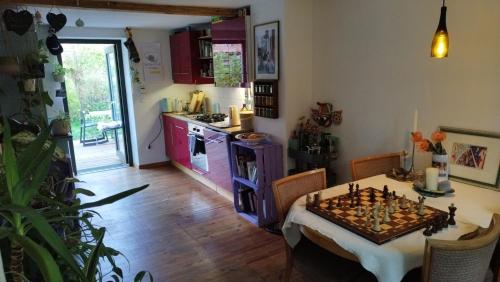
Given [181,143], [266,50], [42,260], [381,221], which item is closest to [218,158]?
[181,143]

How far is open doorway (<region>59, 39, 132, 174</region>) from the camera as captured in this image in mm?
5453

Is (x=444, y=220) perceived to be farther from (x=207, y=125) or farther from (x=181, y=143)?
(x=181, y=143)

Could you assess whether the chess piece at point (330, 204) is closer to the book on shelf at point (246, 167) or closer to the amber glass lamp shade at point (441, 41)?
the amber glass lamp shade at point (441, 41)

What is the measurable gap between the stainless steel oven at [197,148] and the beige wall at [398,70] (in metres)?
1.71

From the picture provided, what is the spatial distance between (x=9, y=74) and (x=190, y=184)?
2487mm

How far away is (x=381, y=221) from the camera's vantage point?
1.65 meters

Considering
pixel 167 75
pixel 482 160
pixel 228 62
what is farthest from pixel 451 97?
pixel 167 75

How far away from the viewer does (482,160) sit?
6.95ft

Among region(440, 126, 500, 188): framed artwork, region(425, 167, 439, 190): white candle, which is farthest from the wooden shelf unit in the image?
region(425, 167, 439, 190): white candle

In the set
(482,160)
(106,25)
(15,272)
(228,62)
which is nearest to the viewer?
(15,272)

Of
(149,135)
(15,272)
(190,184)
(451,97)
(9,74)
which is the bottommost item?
(190,184)

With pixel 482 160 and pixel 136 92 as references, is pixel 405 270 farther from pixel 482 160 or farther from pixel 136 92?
pixel 136 92

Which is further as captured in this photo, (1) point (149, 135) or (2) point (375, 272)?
(1) point (149, 135)

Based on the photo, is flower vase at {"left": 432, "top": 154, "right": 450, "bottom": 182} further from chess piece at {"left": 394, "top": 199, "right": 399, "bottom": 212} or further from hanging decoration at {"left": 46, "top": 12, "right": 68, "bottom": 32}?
hanging decoration at {"left": 46, "top": 12, "right": 68, "bottom": 32}
